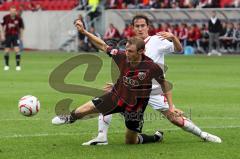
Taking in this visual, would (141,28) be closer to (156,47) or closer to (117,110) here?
(156,47)

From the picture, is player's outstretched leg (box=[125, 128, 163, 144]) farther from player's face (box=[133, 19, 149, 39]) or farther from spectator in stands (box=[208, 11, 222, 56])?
spectator in stands (box=[208, 11, 222, 56])

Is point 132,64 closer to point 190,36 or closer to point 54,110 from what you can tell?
point 54,110

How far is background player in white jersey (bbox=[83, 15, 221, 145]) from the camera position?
10555 mm

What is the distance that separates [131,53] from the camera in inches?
404

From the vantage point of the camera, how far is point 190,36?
4119cm

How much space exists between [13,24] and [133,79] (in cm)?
1888

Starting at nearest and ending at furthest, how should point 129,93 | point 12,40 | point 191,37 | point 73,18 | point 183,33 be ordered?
1. point 129,93
2. point 12,40
3. point 191,37
4. point 183,33
5. point 73,18

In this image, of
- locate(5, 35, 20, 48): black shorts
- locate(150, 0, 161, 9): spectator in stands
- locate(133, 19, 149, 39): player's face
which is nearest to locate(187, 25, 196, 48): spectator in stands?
locate(150, 0, 161, 9): spectator in stands

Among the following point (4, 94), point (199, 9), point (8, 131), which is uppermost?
point (8, 131)

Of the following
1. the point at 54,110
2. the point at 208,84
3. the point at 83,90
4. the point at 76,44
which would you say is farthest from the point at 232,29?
the point at 54,110

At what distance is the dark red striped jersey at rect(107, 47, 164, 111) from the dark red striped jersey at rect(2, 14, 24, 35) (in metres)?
18.7

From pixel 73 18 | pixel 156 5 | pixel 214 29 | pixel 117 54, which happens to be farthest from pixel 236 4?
pixel 117 54

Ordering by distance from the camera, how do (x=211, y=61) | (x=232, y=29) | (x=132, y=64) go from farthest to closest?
1. (x=232, y=29)
2. (x=211, y=61)
3. (x=132, y=64)

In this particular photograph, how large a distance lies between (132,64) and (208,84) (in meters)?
11.7
